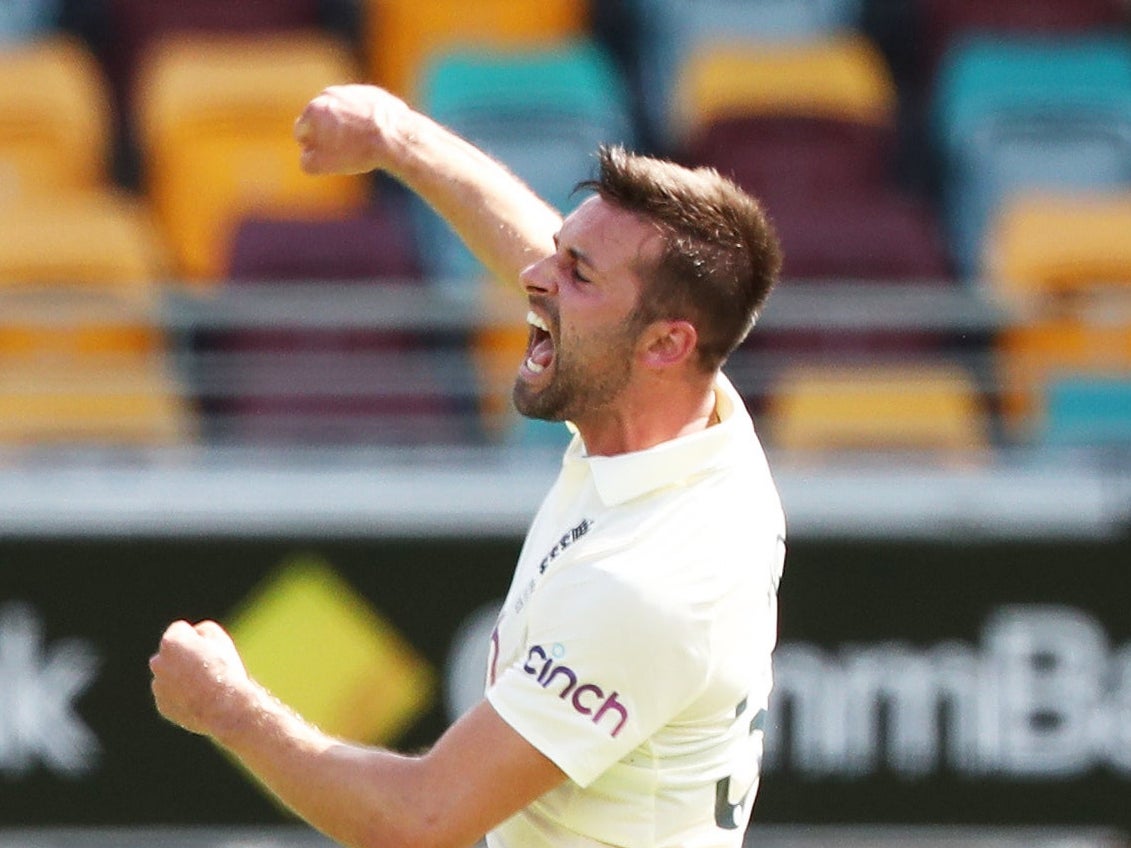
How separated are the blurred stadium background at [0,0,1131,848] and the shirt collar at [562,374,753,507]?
321cm

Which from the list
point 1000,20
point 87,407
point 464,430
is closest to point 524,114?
point 464,430

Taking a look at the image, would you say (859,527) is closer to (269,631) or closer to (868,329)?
(868,329)

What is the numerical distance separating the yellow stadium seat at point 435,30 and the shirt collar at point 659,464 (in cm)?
584

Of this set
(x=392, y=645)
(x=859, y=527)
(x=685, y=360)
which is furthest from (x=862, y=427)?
(x=685, y=360)

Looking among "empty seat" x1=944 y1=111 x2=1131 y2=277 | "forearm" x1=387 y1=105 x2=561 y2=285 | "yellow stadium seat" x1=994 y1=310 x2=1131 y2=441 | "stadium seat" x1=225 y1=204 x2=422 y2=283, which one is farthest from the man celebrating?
"empty seat" x1=944 y1=111 x2=1131 y2=277

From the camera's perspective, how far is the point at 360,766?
3141 millimetres

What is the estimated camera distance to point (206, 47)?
29.2ft

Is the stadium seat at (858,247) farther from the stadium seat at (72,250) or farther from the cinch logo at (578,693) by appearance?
the cinch logo at (578,693)

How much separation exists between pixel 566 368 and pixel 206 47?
587 cm

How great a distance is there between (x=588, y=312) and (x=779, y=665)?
350cm

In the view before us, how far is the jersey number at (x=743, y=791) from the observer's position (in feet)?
11.2

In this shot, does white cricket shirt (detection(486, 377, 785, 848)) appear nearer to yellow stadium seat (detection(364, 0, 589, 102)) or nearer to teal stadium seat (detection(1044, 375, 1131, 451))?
teal stadium seat (detection(1044, 375, 1131, 451))

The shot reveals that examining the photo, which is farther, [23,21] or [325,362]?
[23,21]

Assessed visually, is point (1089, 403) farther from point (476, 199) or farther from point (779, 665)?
point (476, 199)
